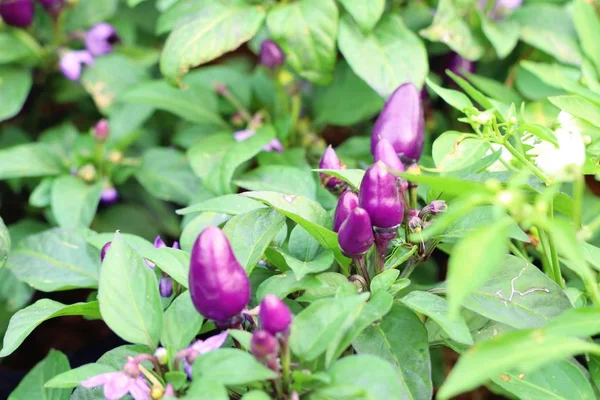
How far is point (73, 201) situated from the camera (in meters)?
1.09

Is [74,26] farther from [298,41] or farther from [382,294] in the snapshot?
[382,294]

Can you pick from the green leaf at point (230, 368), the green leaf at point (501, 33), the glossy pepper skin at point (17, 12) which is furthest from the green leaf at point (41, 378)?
the green leaf at point (501, 33)

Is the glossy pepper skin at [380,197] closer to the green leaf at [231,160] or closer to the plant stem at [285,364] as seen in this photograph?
the plant stem at [285,364]

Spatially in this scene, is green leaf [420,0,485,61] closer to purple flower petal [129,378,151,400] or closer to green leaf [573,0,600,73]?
green leaf [573,0,600,73]

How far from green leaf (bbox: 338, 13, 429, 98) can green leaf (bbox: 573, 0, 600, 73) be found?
0.25m

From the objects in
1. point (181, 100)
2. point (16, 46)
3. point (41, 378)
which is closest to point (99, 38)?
point (16, 46)

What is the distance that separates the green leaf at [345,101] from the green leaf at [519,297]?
59cm

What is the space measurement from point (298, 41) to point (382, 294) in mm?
555

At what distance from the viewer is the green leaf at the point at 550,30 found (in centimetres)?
120

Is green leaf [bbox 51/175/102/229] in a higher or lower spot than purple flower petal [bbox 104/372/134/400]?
lower

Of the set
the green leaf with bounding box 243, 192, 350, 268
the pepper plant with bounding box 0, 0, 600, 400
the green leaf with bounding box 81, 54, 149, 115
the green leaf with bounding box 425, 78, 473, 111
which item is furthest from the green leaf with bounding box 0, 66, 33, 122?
the green leaf with bounding box 425, 78, 473, 111

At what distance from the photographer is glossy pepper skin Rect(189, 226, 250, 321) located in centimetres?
60

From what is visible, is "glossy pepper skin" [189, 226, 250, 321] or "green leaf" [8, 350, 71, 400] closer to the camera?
"glossy pepper skin" [189, 226, 250, 321]

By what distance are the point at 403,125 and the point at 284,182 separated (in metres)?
0.20
